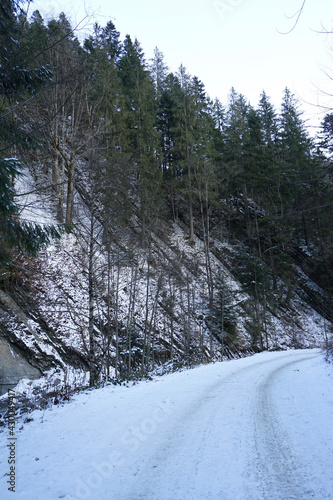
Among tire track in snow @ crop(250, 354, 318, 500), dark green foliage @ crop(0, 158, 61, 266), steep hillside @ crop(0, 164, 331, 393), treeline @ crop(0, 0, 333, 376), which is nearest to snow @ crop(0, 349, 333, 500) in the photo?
tire track in snow @ crop(250, 354, 318, 500)

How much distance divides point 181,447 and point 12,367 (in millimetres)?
8899

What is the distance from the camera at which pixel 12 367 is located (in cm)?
1024

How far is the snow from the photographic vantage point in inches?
115

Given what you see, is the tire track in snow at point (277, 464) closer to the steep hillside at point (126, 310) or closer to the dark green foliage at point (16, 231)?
the steep hillside at point (126, 310)

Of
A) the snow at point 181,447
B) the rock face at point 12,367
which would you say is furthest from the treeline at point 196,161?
the snow at point 181,447

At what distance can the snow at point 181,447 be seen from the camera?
2.92m

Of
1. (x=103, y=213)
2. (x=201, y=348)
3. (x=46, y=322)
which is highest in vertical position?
(x=103, y=213)

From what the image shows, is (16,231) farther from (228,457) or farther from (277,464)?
(277,464)

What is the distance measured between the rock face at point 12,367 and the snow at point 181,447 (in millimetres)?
4776

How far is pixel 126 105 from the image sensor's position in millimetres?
25297

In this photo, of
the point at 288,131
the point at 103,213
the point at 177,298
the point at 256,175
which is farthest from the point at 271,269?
the point at 103,213

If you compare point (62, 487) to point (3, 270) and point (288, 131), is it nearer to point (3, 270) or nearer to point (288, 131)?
point (3, 270)

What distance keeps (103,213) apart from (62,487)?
921cm

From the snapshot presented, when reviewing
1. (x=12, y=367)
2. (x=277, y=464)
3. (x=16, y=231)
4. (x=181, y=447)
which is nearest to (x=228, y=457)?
(x=277, y=464)
